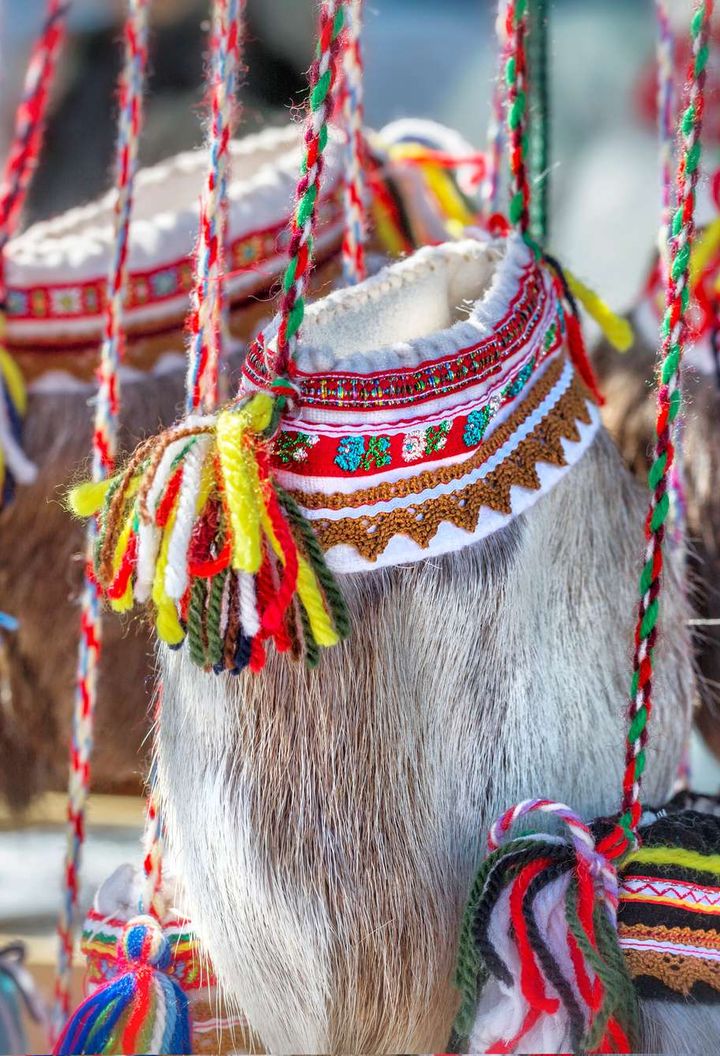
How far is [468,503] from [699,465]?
0.36m

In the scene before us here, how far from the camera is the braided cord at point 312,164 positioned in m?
0.58

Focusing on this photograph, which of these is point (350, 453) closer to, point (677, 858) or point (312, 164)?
point (312, 164)

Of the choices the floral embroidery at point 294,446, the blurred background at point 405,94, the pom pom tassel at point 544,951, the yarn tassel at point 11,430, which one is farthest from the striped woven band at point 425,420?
the blurred background at point 405,94

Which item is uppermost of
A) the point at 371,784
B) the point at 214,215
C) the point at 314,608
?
the point at 214,215

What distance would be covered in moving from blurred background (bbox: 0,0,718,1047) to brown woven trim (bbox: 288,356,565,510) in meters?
0.80

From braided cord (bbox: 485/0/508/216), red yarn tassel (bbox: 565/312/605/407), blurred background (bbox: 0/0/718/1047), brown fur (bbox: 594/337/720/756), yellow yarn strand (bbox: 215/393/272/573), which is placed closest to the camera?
yellow yarn strand (bbox: 215/393/272/573)

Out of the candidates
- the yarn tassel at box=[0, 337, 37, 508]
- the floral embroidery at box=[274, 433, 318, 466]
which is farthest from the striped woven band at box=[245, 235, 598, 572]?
the yarn tassel at box=[0, 337, 37, 508]

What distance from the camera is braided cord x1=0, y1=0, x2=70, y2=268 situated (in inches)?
37.3

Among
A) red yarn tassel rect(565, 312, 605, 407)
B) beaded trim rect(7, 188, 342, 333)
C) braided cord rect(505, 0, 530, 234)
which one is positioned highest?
braided cord rect(505, 0, 530, 234)

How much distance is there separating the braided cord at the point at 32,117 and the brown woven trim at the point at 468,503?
20.6 inches

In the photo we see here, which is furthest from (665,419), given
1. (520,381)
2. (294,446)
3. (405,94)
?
(405,94)

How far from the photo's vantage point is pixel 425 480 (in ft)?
2.04

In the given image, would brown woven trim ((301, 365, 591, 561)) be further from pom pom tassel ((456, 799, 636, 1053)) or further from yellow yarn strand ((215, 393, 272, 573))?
pom pom tassel ((456, 799, 636, 1053))

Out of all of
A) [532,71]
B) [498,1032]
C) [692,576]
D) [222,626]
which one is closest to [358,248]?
[532,71]
